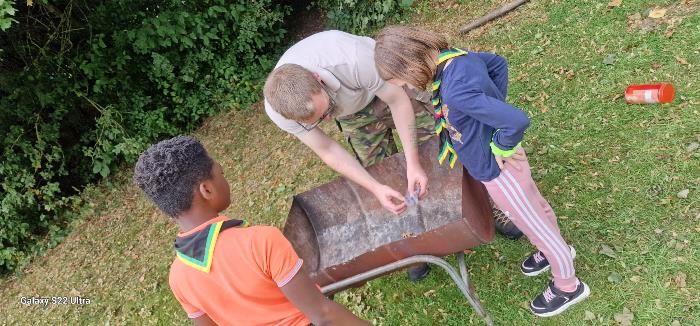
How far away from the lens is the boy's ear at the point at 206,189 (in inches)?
80.2

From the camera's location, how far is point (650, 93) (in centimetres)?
392

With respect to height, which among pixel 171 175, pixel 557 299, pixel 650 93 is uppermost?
pixel 171 175

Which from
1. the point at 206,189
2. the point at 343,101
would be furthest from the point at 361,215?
the point at 206,189

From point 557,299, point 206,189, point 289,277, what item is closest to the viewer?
point 289,277

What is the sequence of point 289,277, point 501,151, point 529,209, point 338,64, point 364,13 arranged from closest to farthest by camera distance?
1. point 289,277
2. point 501,151
3. point 529,209
4. point 338,64
5. point 364,13

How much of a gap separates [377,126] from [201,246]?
5.59ft

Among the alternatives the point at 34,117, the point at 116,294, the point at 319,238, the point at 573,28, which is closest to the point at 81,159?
the point at 34,117

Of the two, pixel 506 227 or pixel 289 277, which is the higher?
pixel 289 277

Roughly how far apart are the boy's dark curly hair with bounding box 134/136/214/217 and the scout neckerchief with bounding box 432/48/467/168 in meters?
1.07

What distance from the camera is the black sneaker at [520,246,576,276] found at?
327cm

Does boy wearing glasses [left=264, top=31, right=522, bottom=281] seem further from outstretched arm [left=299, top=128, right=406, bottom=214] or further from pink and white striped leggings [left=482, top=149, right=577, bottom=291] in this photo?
pink and white striped leggings [left=482, top=149, right=577, bottom=291]

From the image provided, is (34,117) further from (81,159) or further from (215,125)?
(215,125)

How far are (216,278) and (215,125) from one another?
232 inches

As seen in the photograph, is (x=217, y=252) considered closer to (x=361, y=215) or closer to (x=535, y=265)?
(x=361, y=215)
